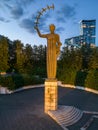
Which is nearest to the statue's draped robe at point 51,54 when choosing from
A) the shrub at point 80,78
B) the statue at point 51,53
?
the statue at point 51,53

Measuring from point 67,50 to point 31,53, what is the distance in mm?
6667

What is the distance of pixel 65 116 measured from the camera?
16281 mm

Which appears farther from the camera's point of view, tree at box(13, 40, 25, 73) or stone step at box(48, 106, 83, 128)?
tree at box(13, 40, 25, 73)

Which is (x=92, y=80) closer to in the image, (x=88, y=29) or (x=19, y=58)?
(x=19, y=58)

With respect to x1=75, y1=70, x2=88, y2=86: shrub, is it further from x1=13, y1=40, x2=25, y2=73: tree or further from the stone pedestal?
the stone pedestal

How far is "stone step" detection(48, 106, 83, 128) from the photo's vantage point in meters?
15.6

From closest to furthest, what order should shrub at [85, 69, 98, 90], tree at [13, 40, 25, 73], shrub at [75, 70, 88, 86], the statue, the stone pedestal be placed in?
1. the stone pedestal
2. the statue
3. shrub at [85, 69, 98, 90]
4. shrub at [75, 70, 88, 86]
5. tree at [13, 40, 25, 73]

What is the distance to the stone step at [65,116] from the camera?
15.6 m

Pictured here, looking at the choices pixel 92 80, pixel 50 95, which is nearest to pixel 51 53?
pixel 50 95

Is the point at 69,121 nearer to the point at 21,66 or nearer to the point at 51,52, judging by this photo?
the point at 51,52

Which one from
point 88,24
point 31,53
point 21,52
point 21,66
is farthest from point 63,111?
point 88,24

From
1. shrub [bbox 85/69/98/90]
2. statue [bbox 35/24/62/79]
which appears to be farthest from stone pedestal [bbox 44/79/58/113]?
shrub [bbox 85/69/98/90]

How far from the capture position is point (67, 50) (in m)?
48.5

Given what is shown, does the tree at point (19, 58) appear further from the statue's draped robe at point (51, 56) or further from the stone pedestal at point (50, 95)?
the stone pedestal at point (50, 95)
